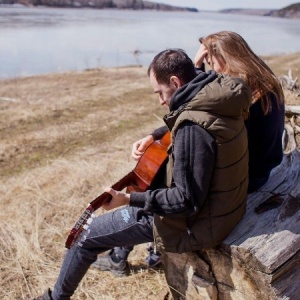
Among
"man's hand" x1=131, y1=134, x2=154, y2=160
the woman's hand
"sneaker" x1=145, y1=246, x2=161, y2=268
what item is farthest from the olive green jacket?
"sneaker" x1=145, y1=246, x2=161, y2=268

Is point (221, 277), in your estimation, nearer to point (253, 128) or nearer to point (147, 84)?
point (253, 128)

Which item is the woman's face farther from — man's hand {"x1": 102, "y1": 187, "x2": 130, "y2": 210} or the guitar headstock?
the guitar headstock

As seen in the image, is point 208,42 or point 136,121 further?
point 136,121

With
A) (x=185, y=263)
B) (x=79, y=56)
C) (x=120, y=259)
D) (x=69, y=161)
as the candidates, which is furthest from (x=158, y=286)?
(x=79, y=56)

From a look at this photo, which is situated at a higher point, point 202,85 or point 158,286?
point 202,85

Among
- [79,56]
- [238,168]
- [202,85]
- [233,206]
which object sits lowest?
[79,56]

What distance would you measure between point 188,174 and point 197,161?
81 mm

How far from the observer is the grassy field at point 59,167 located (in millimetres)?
3375

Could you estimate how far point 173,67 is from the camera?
7.06ft

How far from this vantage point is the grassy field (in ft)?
11.1

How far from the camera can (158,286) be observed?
3258 mm

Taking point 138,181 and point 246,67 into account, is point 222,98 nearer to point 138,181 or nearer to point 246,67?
point 246,67

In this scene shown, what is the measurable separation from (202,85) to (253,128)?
640mm

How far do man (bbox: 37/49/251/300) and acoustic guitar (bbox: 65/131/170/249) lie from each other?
0.28 ft
